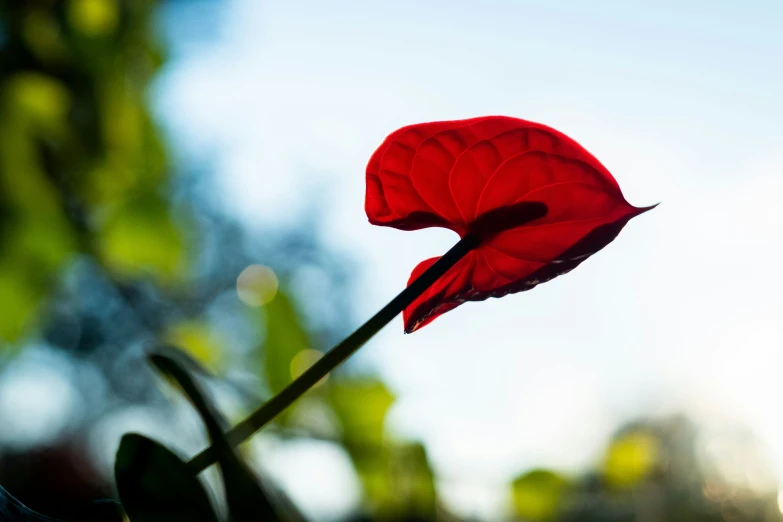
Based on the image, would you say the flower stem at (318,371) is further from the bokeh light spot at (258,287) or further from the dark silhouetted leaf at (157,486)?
the bokeh light spot at (258,287)

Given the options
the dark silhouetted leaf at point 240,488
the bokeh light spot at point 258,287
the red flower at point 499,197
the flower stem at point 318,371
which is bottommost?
the dark silhouetted leaf at point 240,488

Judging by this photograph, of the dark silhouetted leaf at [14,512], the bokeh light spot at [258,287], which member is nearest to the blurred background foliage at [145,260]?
the bokeh light spot at [258,287]

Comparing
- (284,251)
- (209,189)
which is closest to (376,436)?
(209,189)

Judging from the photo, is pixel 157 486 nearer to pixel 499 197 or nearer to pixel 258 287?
pixel 499 197

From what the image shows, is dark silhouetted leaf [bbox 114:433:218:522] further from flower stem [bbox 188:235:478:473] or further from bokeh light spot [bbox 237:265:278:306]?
bokeh light spot [bbox 237:265:278:306]

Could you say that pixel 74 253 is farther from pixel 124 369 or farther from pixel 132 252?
pixel 124 369
